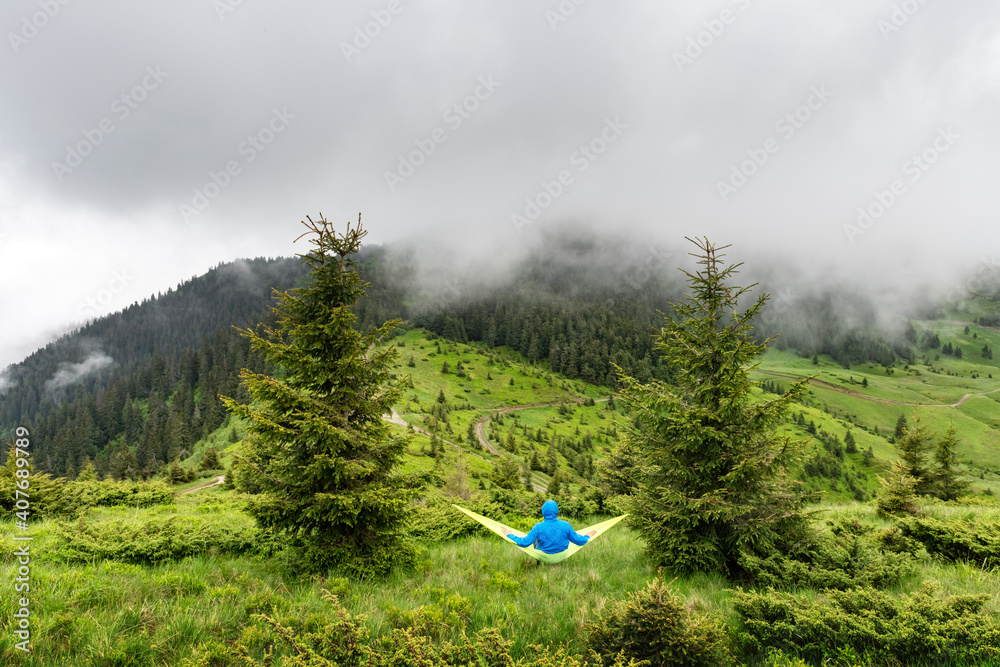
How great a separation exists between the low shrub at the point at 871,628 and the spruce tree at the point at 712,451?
2.47 metres

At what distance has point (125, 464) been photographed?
7212 centimetres

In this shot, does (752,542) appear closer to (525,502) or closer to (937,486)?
(525,502)

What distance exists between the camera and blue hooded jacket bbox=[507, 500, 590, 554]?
7.64 meters

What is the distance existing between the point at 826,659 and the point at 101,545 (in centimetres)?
1128

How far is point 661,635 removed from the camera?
14.0ft

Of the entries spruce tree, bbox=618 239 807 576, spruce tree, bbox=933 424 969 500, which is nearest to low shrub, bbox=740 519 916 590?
spruce tree, bbox=618 239 807 576

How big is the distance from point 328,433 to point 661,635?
579cm

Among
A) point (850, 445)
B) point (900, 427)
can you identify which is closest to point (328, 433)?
point (900, 427)

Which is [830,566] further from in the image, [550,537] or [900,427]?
[900,427]

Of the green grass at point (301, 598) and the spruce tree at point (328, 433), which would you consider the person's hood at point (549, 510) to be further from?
the spruce tree at point (328, 433)

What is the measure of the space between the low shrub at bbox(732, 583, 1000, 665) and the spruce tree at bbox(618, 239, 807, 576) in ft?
8.09

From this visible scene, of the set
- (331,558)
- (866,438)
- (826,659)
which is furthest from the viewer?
(866,438)

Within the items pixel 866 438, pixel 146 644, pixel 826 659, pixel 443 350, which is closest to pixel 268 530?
pixel 146 644

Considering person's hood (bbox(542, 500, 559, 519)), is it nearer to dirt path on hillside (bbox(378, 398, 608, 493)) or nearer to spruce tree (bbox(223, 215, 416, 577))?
spruce tree (bbox(223, 215, 416, 577))
